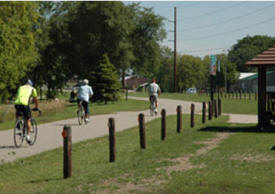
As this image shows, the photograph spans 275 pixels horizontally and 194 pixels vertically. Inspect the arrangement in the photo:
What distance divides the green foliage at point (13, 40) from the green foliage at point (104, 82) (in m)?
6.30

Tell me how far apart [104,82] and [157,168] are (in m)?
35.6

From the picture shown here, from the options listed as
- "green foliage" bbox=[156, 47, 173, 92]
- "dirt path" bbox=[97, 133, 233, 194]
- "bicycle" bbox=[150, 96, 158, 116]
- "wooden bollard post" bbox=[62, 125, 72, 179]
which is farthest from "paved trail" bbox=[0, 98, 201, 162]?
"green foliage" bbox=[156, 47, 173, 92]

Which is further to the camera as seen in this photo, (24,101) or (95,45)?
(95,45)

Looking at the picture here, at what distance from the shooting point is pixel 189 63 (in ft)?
429

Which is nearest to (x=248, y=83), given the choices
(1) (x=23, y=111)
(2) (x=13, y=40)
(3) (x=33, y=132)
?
(2) (x=13, y=40)

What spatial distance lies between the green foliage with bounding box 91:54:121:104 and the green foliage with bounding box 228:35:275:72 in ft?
307

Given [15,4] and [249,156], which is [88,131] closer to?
[249,156]

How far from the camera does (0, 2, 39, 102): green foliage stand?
3050cm

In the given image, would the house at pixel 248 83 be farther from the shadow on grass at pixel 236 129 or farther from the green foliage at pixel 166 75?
the shadow on grass at pixel 236 129

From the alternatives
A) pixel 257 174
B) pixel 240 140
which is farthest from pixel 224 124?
pixel 257 174

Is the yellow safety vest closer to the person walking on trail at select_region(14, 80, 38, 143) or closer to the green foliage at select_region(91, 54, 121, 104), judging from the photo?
the person walking on trail at select_region(14, 80, 38, 143)

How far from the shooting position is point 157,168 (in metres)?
9.29

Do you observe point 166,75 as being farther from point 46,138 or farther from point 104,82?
point 46,138

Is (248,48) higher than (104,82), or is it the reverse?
(248,48)
